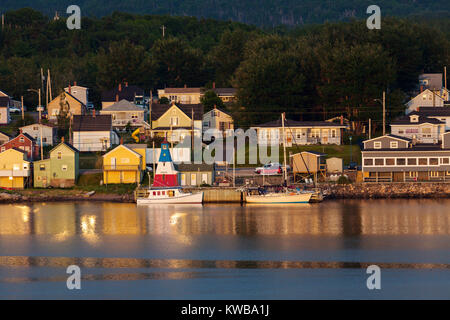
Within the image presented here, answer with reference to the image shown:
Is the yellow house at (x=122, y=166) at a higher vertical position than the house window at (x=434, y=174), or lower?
A: higher

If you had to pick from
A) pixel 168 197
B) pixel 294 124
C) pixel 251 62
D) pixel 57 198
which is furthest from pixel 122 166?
pixel 251 62

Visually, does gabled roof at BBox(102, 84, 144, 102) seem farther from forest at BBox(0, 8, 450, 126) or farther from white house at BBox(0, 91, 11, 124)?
white house at BBox(0, 91, 11, 124)

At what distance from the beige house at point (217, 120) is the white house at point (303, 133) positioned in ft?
20.2

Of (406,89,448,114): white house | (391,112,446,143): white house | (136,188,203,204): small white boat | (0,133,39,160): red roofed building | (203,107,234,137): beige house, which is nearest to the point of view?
(136,188,203,204): small white boat

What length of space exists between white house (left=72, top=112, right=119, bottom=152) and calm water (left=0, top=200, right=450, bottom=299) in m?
11.1

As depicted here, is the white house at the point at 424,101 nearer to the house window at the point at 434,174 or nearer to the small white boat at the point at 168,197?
the house window at the point at 434,174

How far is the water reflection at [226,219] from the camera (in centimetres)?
4212

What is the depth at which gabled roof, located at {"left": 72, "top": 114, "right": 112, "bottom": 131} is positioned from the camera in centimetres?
6322

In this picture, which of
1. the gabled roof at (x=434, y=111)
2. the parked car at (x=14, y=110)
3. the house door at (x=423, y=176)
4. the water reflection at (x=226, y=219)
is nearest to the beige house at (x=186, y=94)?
the parked car at (x=14, y=110)

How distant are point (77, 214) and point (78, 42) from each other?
A: 6945 cm

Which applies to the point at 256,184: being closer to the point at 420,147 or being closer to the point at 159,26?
the point at 420,147

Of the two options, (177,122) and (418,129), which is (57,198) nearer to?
(177,122)

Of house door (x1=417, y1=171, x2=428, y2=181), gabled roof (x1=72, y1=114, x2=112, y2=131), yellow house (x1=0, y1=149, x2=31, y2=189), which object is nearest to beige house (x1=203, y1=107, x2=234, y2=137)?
gabled roof (x1=72, y1=114, x2=112, y2=131)

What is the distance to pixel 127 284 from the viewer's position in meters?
31.4
